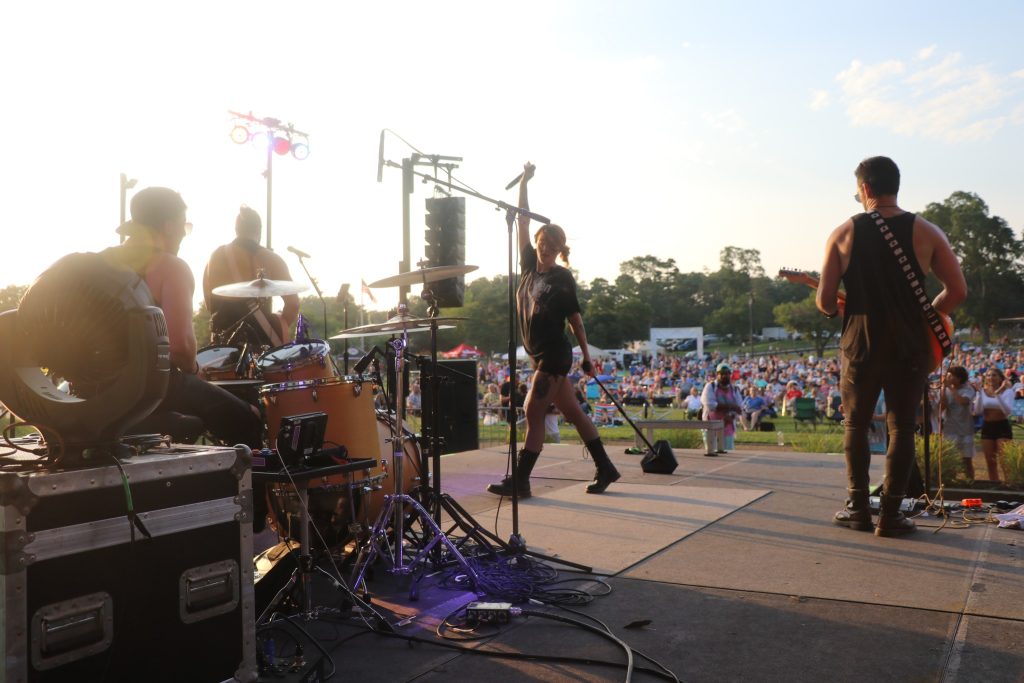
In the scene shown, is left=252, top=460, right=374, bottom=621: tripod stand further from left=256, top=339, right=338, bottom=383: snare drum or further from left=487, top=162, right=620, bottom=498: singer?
left=487, top=162, right=620, bottom=498: singer

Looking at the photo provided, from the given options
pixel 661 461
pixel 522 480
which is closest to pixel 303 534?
pixel 522 480

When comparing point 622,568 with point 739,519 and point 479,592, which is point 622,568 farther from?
point 739,519

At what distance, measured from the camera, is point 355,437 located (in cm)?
461

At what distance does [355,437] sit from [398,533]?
2.00 ft

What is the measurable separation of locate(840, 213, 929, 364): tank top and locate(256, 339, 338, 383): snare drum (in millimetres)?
3225

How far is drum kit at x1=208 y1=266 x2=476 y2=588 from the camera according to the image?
14.4 ft

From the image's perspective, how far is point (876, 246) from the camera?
5.02 meters

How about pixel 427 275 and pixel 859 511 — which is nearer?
pixel 427 275

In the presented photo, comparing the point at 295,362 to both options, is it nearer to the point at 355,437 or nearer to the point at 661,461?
the point at 355,437

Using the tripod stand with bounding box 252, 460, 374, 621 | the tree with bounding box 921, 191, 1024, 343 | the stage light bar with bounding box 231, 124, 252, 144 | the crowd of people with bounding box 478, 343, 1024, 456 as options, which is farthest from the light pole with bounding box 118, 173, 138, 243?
the tree with bounding box 921, 191, 1024, 343

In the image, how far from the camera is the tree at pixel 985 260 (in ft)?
256

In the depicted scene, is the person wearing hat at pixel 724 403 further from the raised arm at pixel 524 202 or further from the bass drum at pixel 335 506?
the bass drum at pixel 335 506

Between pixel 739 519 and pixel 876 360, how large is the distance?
4.71 ft

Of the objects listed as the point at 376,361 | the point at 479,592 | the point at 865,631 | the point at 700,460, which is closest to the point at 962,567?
the point at 865,631
